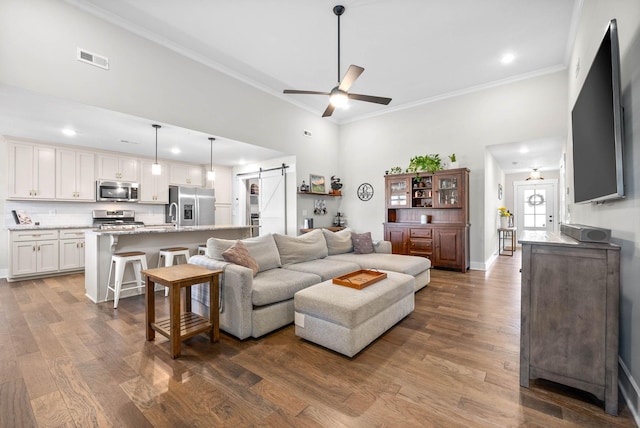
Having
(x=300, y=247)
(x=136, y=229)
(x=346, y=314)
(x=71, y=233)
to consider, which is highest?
(x=136, y=229)

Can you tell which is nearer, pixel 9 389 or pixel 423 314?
pixel 9 389

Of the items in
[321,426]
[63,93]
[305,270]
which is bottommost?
[321,426]

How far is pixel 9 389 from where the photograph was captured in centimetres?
189

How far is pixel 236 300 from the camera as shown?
2611mm

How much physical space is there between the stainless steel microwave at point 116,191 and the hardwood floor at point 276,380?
338 cm

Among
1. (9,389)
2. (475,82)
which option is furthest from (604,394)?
(475,82)

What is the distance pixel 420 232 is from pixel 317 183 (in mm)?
2624

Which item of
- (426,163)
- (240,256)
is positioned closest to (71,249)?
(240,256)

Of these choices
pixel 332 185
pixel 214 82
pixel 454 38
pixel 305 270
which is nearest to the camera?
pixel 305 270

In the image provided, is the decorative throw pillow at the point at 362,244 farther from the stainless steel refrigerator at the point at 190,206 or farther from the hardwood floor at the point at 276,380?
the stainless steel refrigerator at the point at 190,206

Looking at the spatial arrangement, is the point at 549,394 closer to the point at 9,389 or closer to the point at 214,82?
the point at 9,389

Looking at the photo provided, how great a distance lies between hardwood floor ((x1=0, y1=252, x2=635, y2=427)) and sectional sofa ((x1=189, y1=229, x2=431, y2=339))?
0.20m

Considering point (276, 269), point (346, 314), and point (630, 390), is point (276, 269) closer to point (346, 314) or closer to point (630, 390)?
point (346, 314)

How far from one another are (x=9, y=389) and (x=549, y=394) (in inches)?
142
